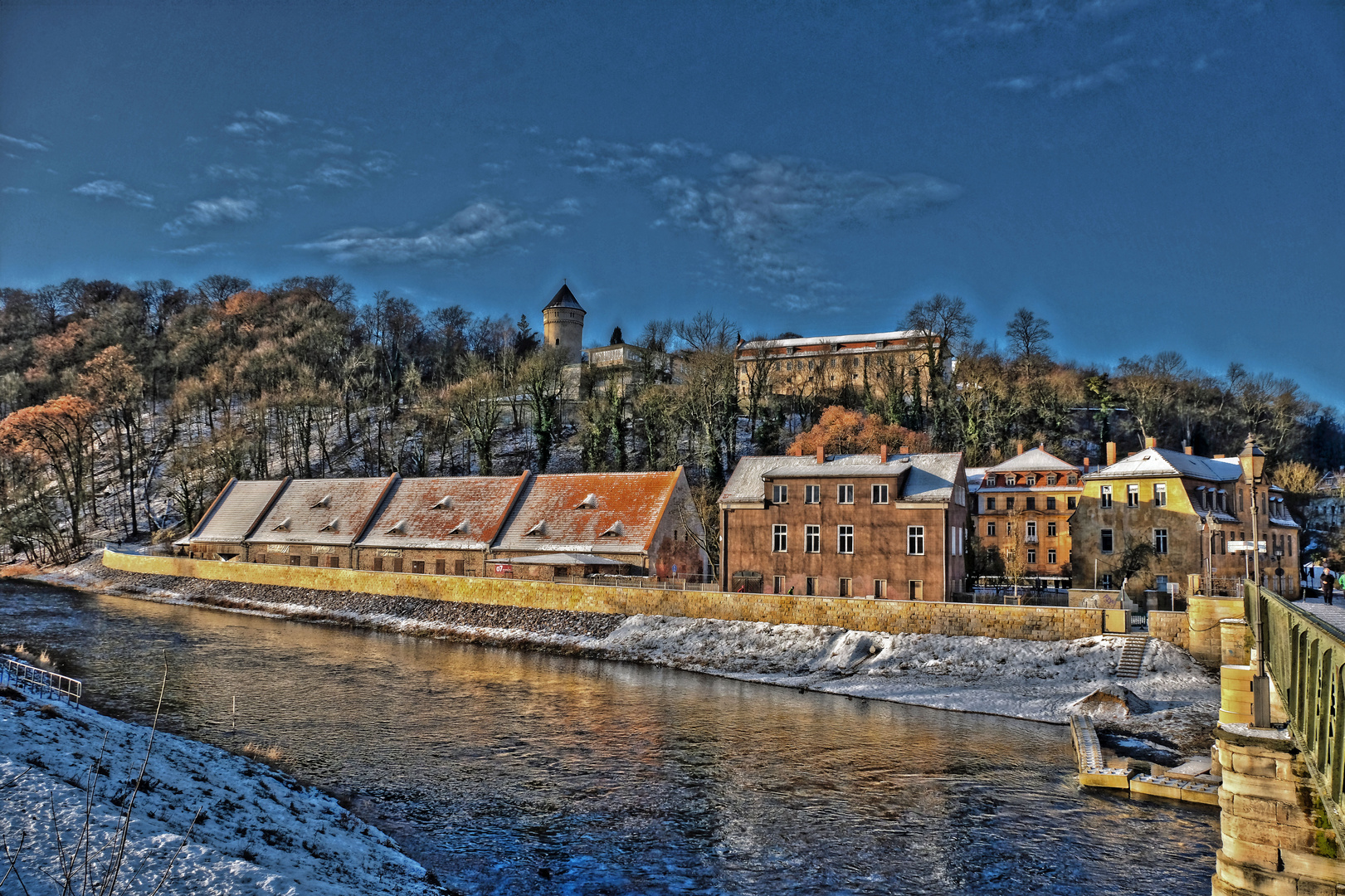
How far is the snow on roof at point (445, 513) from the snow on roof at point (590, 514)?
48.2 inches

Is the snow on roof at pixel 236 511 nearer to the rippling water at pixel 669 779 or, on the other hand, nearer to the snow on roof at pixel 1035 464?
the rippling water at pixel 669 779

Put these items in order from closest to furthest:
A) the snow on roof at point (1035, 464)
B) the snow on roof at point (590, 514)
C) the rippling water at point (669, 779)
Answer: the rippling water at point (669, 779) → the snow on roof at point (590, 514) → the snow on roof at point (1035, 464)

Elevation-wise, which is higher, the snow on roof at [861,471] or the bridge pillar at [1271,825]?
the snow on roof at [861,471]

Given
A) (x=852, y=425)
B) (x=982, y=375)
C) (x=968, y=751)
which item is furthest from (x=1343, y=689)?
(x=982, y=375)

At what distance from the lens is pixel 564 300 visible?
116 metres

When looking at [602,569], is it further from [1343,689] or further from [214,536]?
[1343,689]

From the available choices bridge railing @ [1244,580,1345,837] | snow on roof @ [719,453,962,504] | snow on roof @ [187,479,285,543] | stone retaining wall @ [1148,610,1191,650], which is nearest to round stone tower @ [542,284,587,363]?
snow on roof @ [187,479,285,543]

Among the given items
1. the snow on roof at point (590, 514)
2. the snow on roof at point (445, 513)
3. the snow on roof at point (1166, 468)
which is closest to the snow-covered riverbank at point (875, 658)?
the snow on roof at point (445, 513)

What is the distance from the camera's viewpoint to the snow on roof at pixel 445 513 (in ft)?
166

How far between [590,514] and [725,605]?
39.7 feet

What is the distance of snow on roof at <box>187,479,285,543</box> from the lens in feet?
198

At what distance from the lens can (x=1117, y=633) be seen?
3247cm

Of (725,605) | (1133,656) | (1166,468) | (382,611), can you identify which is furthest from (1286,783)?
(382,611)

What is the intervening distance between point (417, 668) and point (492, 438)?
169 feet
